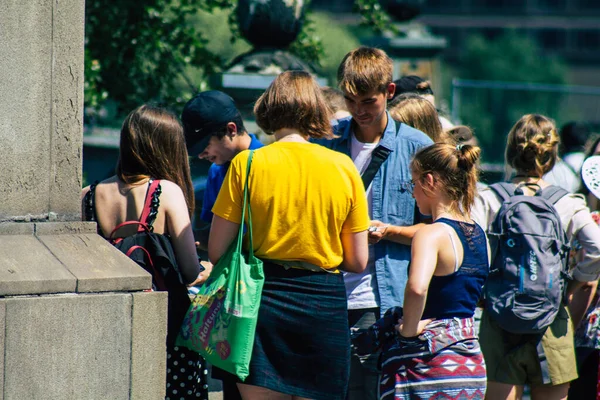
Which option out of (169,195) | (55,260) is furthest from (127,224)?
(55,260)

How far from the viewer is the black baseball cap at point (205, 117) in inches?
177

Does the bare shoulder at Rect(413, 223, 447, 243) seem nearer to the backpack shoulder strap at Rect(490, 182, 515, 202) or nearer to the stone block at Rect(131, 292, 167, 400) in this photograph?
the stone block at Rect(131, 292, 167, 400)

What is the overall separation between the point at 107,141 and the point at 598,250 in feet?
31.2

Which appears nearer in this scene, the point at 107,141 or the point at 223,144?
the point at 223,144

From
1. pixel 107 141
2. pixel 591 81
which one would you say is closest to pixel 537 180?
pixel 107 141

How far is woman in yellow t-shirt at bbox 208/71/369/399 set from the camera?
12.1 ft

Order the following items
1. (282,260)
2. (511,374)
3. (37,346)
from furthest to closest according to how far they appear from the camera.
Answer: (511,374)
(282,260)
(37,346)

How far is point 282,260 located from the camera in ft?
12.1

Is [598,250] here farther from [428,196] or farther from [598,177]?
[428,196]

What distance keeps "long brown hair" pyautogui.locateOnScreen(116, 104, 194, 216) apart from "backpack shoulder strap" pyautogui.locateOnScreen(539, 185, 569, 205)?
201 centimetres

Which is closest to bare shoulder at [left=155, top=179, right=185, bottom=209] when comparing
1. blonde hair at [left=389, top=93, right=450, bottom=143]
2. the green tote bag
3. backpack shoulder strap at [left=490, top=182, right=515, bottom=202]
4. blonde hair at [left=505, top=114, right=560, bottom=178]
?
the green tote bag

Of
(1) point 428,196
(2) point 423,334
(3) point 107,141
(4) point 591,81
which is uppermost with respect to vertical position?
(1) point 428,196

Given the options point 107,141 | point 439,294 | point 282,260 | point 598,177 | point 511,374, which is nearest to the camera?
point 282,260

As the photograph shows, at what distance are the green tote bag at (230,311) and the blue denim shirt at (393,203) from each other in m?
0.83
